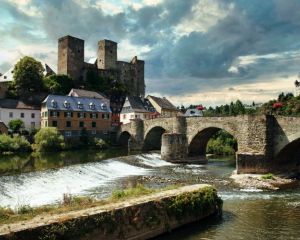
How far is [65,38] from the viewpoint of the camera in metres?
89.1

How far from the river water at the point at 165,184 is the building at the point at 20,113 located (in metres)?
22.2

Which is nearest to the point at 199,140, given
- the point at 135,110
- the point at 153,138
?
the point at 153,138

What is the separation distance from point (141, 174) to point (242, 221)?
17062mm

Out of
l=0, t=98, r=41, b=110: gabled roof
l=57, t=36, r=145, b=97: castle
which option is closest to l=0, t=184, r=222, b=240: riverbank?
l=0, t=98, r=41, b=110: gabled roof

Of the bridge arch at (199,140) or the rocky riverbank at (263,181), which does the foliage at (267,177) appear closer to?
the rocky riverbank at (263,181)

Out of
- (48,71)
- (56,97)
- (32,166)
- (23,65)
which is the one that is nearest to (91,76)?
(48,71)

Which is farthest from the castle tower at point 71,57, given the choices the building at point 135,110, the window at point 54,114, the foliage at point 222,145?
the foliage at point 222,145

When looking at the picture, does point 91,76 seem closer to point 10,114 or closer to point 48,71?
point 48,71

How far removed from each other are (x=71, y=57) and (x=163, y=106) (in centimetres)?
2232

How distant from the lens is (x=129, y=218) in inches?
613

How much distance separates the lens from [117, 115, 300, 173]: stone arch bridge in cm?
3559

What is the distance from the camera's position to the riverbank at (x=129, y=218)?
13109 mm

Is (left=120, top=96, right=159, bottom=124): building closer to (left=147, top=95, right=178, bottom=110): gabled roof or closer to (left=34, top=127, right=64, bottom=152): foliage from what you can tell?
(left=147, top=95, right=178, bottom=110): gabled roof

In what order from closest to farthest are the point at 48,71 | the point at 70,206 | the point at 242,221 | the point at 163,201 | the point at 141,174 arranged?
the point at 70,206 < the point at 163,201 < the point at 242,221 < the point at 141,174 < the point at 48,71
